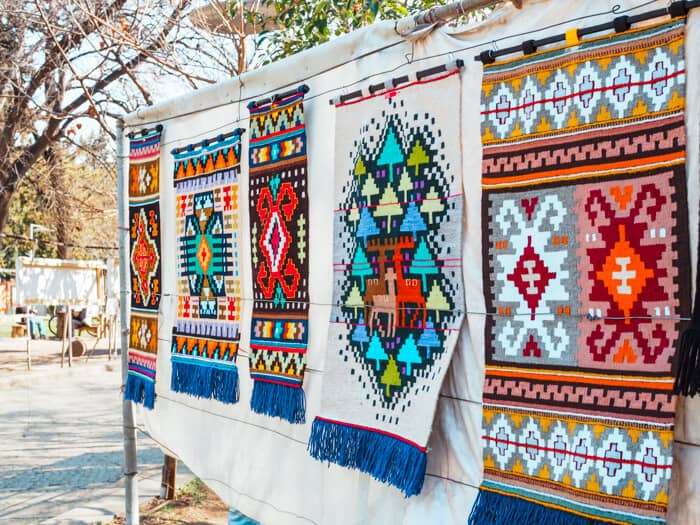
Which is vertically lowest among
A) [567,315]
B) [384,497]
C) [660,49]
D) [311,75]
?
[384,497]

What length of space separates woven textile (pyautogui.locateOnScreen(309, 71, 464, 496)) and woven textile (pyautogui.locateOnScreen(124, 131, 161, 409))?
1530 millimetres

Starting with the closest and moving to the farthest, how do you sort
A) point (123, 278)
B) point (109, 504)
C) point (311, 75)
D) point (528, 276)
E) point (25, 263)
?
point (528, 276), point (311, 75), point (123, 278), point (109, 504), point (25, 263)

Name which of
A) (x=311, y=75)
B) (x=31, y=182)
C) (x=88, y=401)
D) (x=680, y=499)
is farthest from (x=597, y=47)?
(x=31, y=182)

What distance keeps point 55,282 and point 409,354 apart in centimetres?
1054

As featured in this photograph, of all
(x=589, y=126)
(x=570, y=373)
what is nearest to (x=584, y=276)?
(x=570, y=373)

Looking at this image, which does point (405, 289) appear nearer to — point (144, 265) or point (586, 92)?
point (586, 92)

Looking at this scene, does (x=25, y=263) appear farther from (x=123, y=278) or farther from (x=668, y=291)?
(x=668, y=291)

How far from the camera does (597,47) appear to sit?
5.78 ft

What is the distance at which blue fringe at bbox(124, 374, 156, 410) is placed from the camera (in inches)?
148

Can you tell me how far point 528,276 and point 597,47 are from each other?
592 mm

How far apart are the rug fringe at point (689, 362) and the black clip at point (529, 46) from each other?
81 centimetres

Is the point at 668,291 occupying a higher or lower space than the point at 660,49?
lower

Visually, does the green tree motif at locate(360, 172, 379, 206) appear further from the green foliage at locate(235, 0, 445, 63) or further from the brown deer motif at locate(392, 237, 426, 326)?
the green foliage at locate(235, 0, 445, 63)

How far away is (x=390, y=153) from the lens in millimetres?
2305
